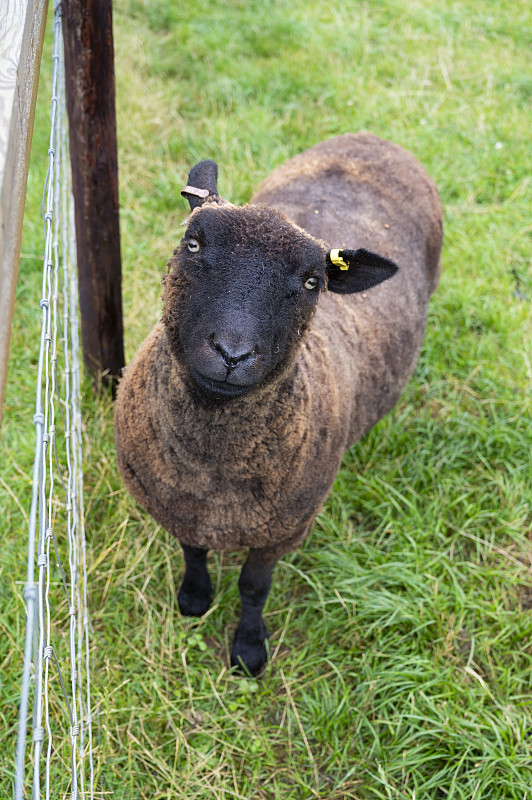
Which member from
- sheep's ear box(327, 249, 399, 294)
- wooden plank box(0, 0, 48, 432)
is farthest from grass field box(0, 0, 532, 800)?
wooden plank box(0, 0, 48, 432)

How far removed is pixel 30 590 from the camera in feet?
4.45

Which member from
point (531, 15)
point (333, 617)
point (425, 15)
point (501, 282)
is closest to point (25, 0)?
point (333, 617)

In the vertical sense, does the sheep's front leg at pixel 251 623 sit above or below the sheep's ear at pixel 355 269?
below

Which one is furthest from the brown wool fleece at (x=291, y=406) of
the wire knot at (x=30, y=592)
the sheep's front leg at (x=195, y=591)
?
the wire knot at (x=30, y=592)

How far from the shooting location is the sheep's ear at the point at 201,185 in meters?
2.60

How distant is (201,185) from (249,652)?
7.24 ft

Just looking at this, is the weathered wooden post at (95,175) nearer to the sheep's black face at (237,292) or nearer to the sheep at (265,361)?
the sheep at (265,361)

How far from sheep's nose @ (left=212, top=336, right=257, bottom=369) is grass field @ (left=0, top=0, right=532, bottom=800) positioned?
1.70 meters

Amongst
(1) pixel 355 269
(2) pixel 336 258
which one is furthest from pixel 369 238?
(2) pixel 336 258

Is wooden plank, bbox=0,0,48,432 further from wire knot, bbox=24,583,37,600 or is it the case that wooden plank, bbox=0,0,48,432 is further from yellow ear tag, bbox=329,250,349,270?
yellow ear tag, bbox=329,250,349,270

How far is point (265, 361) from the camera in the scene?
2.32 meters

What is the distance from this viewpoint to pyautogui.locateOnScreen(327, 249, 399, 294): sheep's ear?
256cm

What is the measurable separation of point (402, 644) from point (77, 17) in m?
3.27

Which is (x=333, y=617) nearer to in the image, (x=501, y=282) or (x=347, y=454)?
(x=347, y=454)
